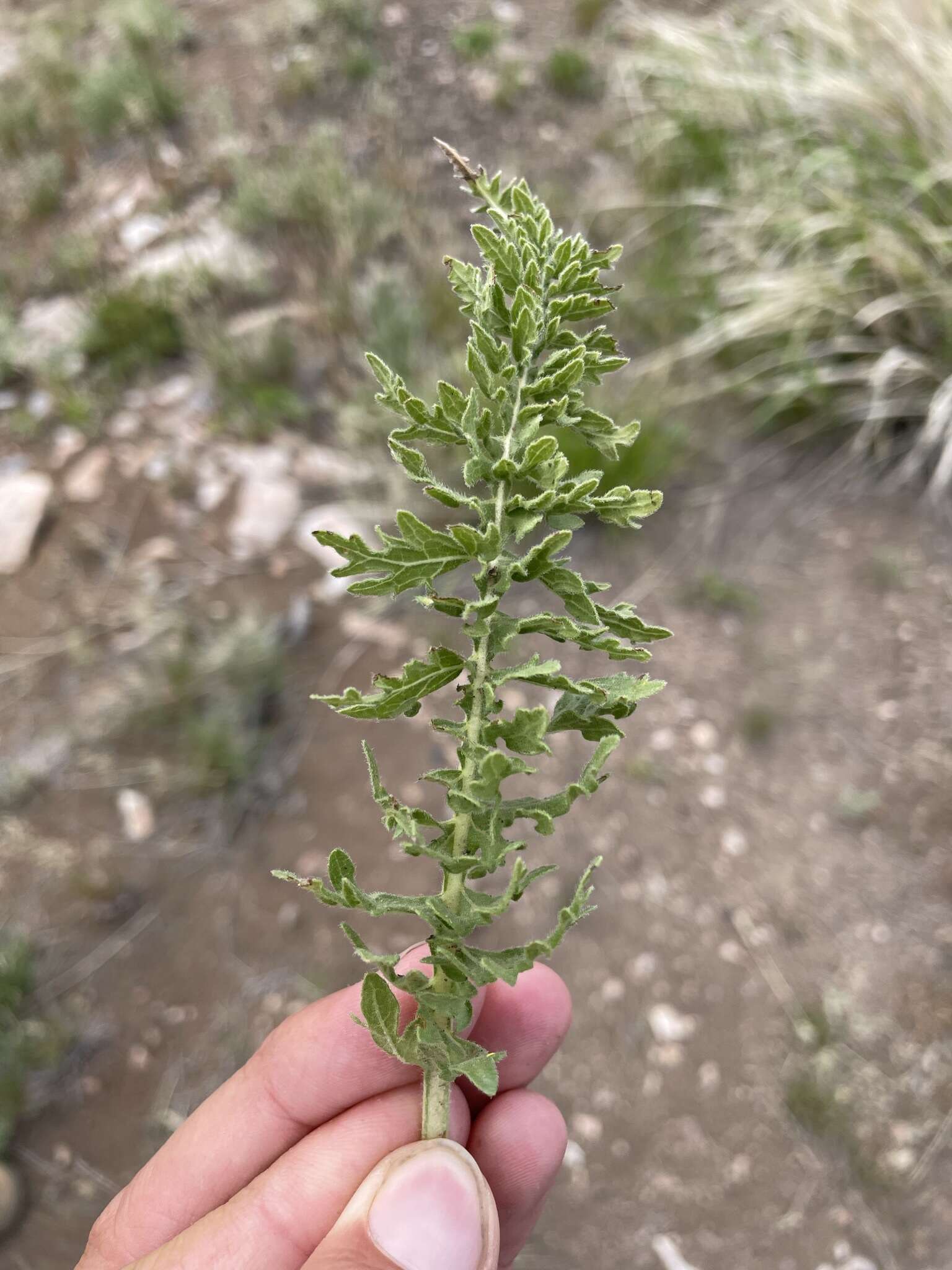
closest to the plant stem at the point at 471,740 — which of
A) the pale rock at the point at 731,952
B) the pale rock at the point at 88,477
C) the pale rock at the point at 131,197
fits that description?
the pale rock at the point at 731,952

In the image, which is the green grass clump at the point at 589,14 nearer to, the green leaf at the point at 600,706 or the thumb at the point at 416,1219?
the green leaf at the point at 600,706

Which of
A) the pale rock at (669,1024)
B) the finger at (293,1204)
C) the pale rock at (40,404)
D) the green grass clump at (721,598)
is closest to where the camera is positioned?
the finger at (293,1204)

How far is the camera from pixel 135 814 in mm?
2998

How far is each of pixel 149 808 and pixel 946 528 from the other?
3.20 m

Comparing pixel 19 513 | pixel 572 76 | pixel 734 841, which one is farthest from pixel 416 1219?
pixel 572 76

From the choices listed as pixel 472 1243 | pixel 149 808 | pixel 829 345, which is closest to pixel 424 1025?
pixel 472 1243

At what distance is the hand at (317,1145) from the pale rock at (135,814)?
1.30 m

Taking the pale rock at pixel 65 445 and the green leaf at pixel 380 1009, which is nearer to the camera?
the green leaf at pixel 380 1009

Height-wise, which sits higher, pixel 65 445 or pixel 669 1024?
pixel 65 445

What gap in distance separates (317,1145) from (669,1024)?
1386 millimetres

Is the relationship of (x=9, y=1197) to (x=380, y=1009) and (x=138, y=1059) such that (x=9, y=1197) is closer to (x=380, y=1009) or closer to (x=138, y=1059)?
(x=138, y=1059)

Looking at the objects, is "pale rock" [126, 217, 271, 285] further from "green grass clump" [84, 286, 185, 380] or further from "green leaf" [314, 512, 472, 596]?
"green leaf" [314, 512, 472, 596]

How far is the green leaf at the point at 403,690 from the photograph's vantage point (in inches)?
38.1

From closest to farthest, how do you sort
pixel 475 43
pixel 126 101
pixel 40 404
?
pixel 40 404
pixel 126 101
pixel 475 43
